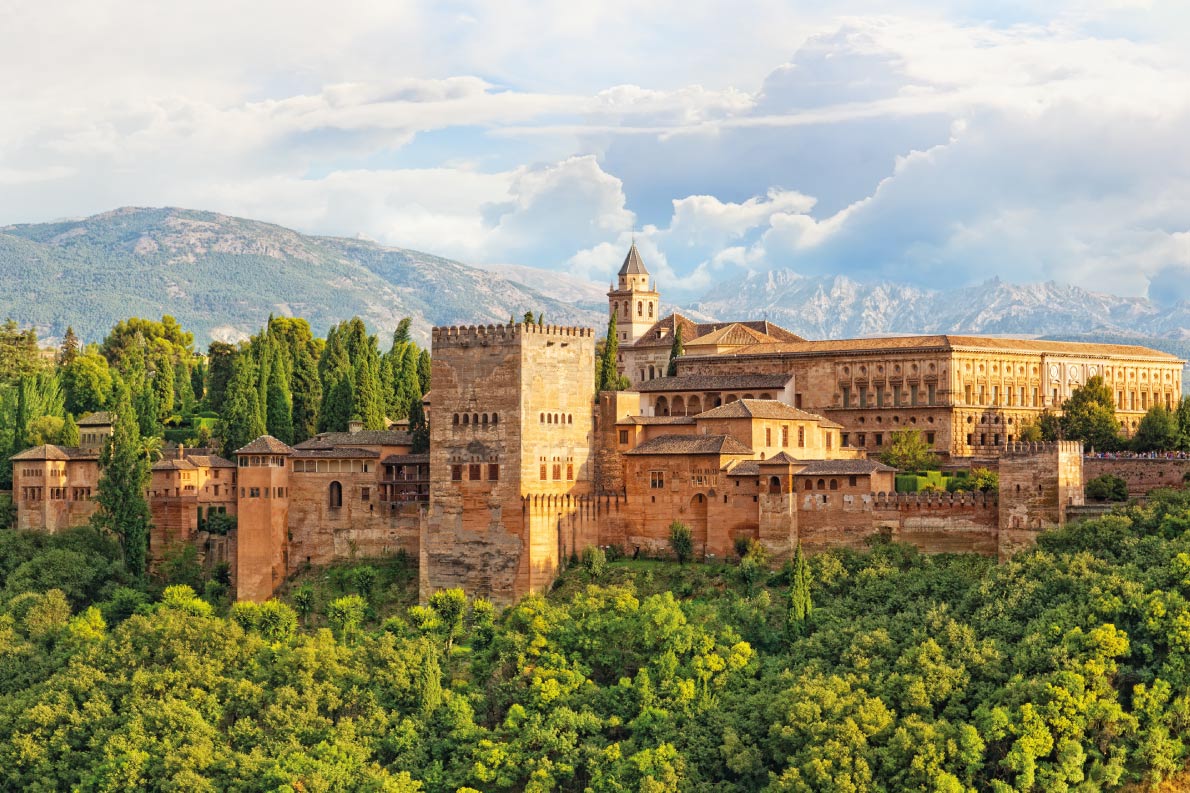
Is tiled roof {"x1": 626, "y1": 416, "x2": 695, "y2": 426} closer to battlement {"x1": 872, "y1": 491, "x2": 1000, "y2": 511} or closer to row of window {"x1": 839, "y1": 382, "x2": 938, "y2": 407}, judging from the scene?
battlement {"x1": 872, "y1": 491, "x2": 1000, "y2": 511}

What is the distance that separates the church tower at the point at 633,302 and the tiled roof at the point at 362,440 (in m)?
41.1

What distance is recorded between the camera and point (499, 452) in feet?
201

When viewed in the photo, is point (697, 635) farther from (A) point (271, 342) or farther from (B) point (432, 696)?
(A) point (271, 342)

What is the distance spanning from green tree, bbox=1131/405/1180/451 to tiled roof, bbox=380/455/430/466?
2663 cm

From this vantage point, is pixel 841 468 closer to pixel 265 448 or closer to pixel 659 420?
pixel 659 420

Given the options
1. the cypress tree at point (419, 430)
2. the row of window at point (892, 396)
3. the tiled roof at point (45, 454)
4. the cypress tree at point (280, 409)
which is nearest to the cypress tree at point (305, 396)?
the cypress tree at point (280, 409)

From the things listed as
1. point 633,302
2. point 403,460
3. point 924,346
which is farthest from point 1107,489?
point 633,302

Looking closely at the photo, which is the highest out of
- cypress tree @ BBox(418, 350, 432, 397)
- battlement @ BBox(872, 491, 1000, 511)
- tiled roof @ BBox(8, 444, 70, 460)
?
cypress tree @ BBox(418, 350, 432, 397)

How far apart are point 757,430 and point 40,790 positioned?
84.9 feet

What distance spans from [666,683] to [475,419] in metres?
13.0

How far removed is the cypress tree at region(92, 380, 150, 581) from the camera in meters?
67.8

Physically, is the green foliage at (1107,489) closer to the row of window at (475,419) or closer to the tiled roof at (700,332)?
the row of window at (475,419)

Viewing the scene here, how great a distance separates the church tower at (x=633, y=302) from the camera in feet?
363

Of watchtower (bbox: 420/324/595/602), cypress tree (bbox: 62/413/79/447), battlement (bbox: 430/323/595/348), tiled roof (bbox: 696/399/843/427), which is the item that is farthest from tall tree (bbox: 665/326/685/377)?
cypress tree (bbox: 62/413/79/447)
